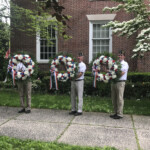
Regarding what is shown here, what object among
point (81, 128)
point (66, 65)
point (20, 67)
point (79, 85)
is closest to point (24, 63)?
point (20, 67)

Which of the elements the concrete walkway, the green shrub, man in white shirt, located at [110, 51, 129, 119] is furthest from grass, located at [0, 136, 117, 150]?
the green shrub

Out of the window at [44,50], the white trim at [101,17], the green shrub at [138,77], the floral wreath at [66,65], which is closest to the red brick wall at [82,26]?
the white trim at [101,17]

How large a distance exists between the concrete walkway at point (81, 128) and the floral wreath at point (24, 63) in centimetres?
128

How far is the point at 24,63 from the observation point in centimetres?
708

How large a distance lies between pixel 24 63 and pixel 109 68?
9.35 feet

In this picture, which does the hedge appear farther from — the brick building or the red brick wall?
the red brick wall

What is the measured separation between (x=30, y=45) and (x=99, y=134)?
389 inches

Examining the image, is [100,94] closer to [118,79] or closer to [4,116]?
[118,79]

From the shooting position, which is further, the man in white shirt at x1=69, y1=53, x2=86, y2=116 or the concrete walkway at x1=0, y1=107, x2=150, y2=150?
the man in white shirt at x1=69, y1=53, x2=86, y2=116

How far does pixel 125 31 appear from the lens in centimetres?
843

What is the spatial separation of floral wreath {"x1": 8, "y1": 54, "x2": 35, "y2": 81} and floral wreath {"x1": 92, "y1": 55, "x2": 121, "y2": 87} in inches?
83.2

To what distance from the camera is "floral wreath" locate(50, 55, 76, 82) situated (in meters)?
6.66

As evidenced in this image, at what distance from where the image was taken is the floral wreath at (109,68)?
20.7 feet

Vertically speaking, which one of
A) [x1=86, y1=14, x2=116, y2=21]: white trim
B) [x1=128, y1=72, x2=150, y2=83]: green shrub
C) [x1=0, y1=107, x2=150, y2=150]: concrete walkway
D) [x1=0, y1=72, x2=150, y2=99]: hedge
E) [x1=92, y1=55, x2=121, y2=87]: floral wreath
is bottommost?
[x1=0, y1=107, x2=150, y2=150]: concrete walkway
